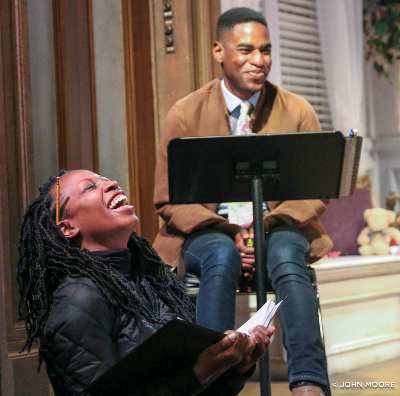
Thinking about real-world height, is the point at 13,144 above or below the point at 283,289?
above

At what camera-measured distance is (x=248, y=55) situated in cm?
332

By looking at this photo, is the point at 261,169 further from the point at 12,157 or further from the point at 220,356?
the point at 220,356

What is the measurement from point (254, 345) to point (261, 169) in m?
1.08

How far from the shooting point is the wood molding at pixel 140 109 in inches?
162

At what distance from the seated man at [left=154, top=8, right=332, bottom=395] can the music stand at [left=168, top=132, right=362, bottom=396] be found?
17 cm

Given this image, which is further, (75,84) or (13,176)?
(75,84)

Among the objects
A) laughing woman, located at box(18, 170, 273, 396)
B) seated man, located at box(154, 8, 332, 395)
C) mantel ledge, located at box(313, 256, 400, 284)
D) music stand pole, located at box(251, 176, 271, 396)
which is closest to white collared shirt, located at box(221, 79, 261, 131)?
seated man, located at box(154, 8, 332, 395)

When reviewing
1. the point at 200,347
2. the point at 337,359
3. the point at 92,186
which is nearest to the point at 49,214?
the point at 92,186

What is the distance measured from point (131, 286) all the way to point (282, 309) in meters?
1.07

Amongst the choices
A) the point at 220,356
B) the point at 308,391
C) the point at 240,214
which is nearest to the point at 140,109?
the point at 240,214

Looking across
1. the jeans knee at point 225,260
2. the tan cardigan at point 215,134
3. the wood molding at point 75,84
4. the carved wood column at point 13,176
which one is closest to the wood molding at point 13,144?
the carved wood column at point 13,176

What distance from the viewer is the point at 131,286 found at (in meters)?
1.94

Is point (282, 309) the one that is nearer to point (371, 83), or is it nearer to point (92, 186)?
point (92, 186)

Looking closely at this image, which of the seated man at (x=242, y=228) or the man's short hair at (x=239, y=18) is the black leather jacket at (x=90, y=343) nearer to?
the seated man at (x=242, y=228)
